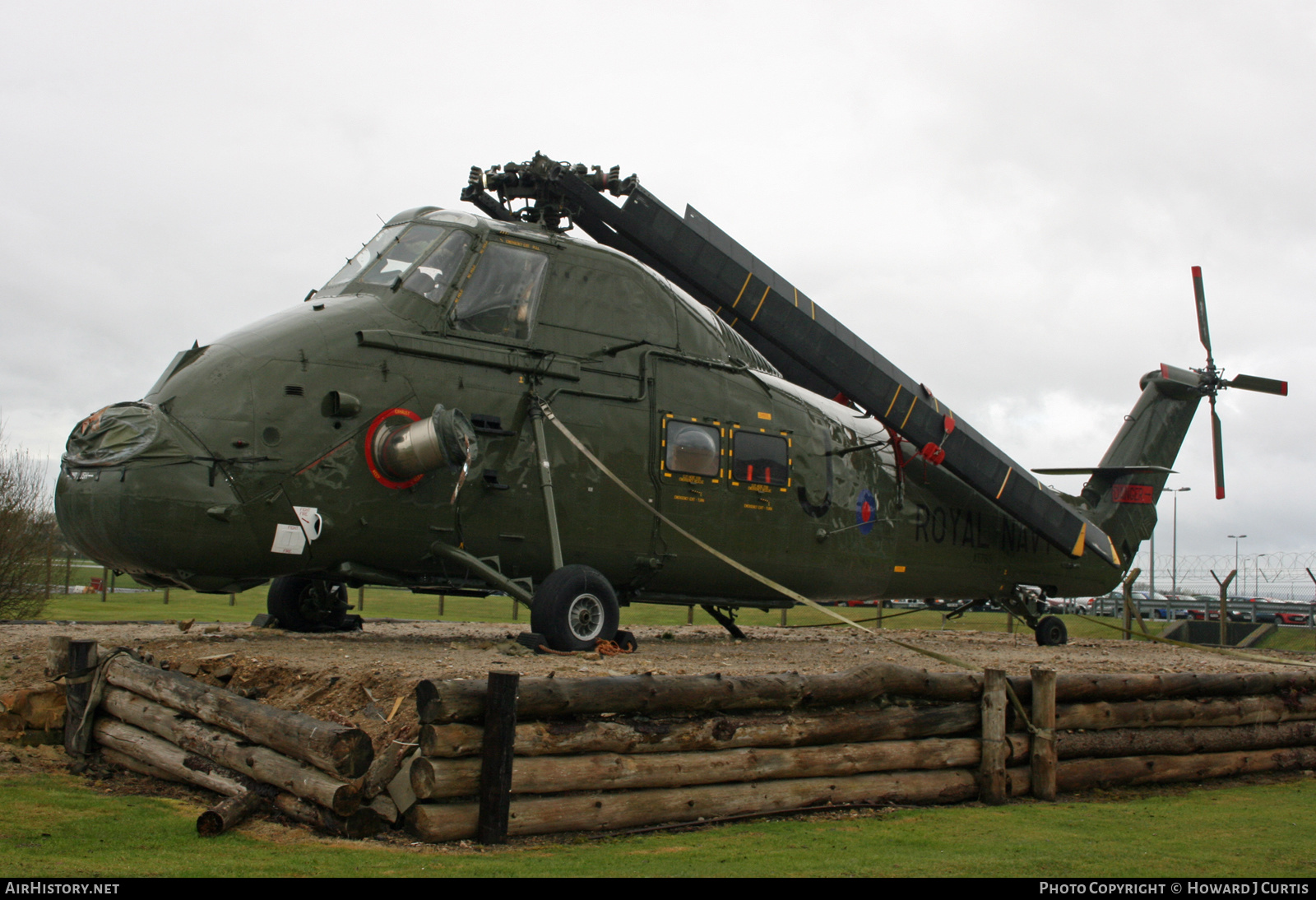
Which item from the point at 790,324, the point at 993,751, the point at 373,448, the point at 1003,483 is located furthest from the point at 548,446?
the point at 1003,483

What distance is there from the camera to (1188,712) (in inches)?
466

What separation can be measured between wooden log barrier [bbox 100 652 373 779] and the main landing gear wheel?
10.1ft

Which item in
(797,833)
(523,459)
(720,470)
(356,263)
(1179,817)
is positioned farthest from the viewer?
(720,470)

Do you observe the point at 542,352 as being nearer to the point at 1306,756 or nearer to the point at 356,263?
the point at 356,263

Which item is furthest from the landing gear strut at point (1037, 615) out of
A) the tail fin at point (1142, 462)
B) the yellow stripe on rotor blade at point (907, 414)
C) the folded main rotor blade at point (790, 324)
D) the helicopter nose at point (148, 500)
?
the helicopter nose at point (148, 500)

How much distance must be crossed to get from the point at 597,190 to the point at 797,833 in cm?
892

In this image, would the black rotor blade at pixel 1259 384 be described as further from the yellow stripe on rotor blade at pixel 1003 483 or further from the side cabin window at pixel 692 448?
the side cabin window at pixel 692 448

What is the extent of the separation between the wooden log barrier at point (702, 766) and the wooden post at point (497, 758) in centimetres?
11

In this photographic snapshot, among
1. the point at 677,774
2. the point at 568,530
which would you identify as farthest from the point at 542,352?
the point at 677,774

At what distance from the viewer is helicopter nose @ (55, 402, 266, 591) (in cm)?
981

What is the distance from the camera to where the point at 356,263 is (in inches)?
500

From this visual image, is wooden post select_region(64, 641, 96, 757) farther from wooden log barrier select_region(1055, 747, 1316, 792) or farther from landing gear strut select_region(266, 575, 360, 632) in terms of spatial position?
wooden log barrier select_region(1055, 747, 1316, 792)

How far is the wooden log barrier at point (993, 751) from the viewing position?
988cm

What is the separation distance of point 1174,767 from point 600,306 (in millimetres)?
8730
